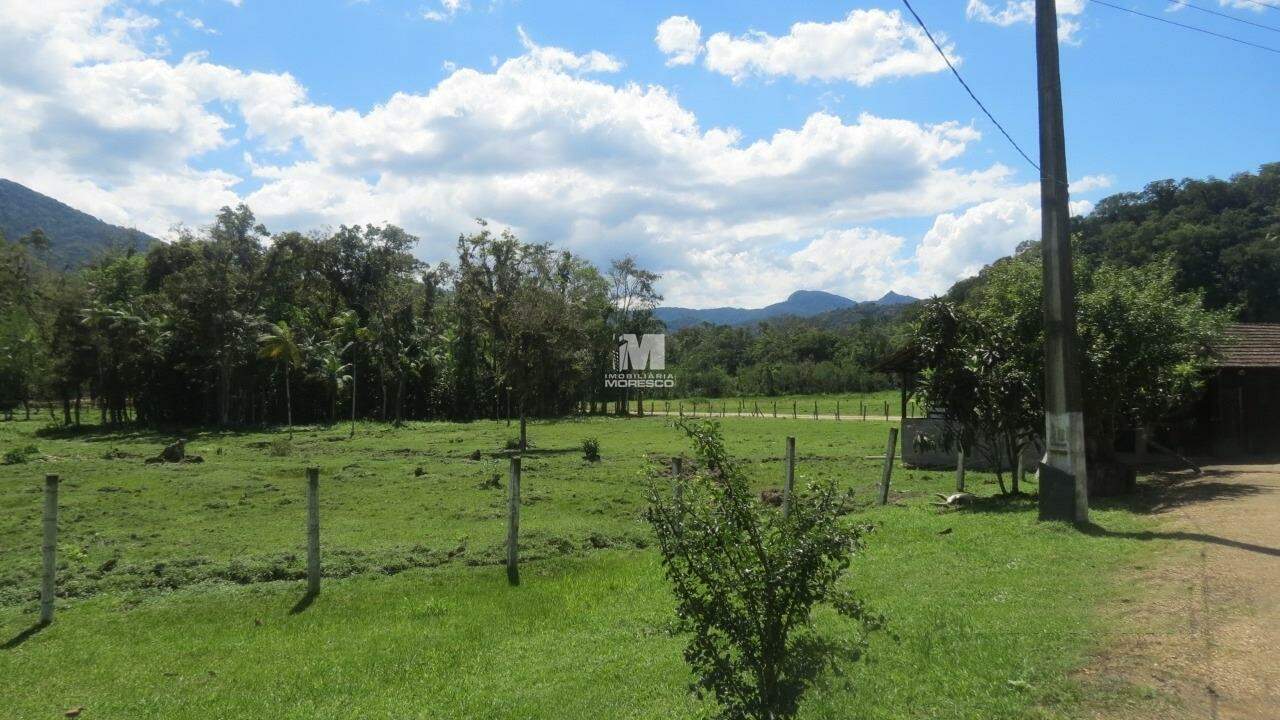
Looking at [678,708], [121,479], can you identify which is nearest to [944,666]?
[678,708]

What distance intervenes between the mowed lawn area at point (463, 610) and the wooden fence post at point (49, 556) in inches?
7.9

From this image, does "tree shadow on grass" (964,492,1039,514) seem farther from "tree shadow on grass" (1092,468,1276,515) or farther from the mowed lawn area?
"tree shadow on grass" (1092,468,1276,515)

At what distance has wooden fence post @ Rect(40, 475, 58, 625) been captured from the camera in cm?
850

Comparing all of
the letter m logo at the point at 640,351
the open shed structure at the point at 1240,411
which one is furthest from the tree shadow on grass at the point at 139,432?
the open shed structure at the point at 1240,411

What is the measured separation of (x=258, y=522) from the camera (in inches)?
540

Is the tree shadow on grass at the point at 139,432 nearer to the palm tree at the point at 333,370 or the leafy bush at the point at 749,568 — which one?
the palm tree at the point at 333,370

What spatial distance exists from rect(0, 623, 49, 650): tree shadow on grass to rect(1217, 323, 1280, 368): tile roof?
2142cm

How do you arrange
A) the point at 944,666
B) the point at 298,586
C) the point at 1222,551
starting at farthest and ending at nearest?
the point at 298,586 < the point at 1222,551 < the point at 944,666

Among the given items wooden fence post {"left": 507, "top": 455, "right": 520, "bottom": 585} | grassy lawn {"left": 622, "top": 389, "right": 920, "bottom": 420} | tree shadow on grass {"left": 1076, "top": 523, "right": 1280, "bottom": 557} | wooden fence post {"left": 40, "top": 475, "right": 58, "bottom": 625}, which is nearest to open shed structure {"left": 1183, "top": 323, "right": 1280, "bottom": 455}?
tree shadow on grass {"left": 1076, "top": 523, "right": 1280, "bottom": 557}

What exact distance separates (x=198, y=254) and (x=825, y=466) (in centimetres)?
3688

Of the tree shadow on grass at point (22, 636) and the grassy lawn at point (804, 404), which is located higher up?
the grassy lawn at point (804, 404)

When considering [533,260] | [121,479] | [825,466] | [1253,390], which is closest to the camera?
[121,479]

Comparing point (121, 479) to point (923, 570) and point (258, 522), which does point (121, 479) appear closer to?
point (258, 522)

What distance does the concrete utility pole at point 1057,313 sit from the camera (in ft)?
34.4
